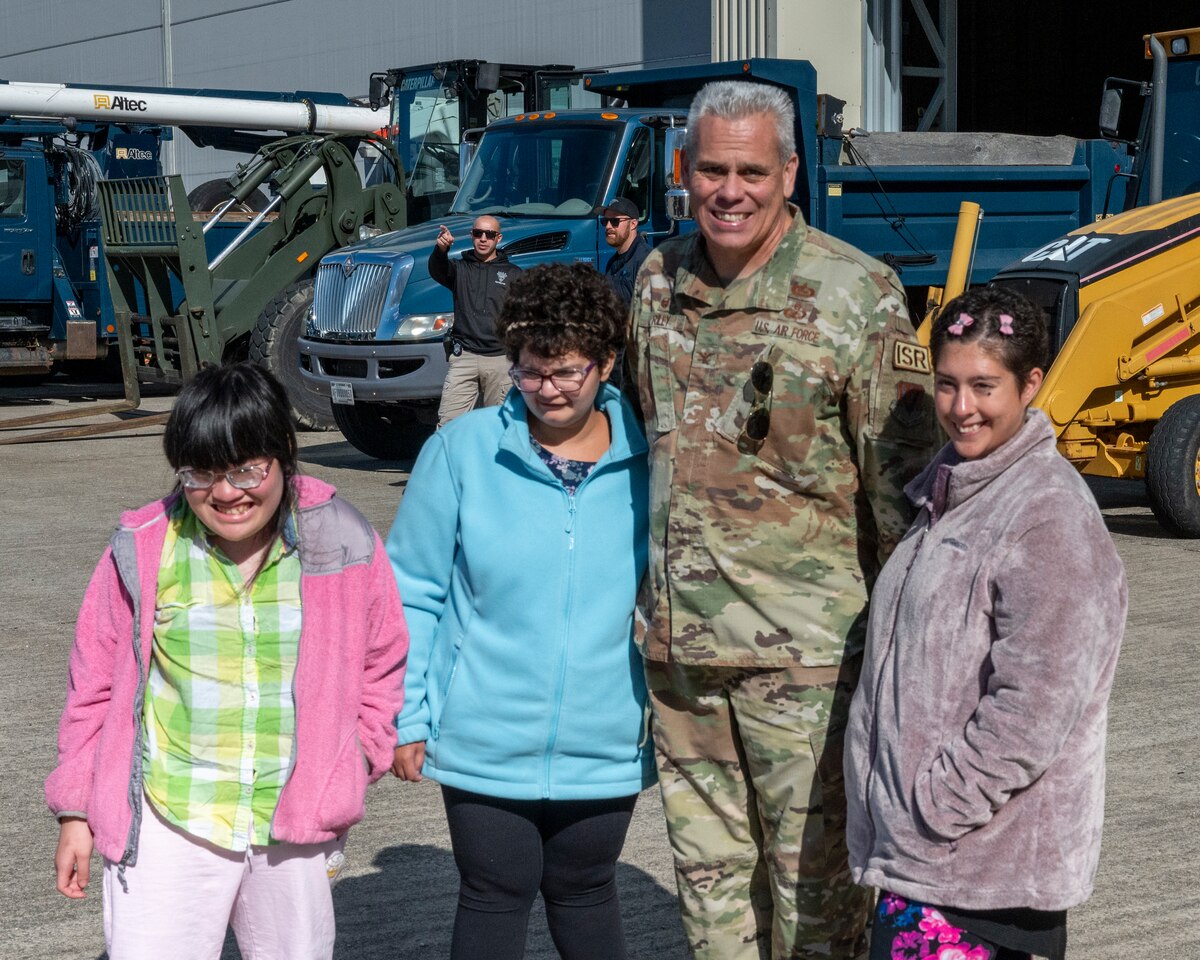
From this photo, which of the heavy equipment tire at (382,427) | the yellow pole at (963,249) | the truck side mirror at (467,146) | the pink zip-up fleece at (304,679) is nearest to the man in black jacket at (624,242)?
the yellow pole at (963,249)

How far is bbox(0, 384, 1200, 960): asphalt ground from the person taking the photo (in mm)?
3906

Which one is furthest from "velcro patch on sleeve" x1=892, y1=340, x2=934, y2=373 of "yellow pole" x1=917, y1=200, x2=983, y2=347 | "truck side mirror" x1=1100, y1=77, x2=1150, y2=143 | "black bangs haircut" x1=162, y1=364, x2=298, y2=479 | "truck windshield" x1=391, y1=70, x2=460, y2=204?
"truck windshield" x1=391, y1=70, x2=460, y2=204

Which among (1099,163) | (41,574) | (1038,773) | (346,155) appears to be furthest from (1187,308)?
(346,155)

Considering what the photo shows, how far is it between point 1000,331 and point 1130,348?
617 cm

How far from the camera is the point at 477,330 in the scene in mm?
10141

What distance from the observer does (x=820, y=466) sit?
9.13 feet

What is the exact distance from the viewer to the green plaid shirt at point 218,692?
103 inches

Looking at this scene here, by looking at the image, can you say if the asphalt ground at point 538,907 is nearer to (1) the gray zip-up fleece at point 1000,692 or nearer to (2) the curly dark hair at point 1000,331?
(1) the gray zip-up fleece at point 1000,692

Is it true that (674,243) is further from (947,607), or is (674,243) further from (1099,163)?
(1099,163)

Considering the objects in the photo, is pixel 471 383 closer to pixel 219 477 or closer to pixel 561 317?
pixel 561 317

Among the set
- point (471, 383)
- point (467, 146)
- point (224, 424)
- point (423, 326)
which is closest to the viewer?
point (224, 424)

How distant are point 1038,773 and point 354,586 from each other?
1.15 metres

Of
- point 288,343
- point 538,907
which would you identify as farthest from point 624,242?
point 538,907

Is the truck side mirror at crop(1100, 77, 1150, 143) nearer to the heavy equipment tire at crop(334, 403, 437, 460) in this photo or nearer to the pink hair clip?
the heavy equipment tire at crop(334, 403, 437, 460)
